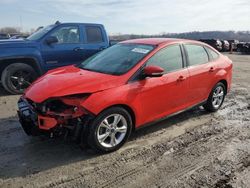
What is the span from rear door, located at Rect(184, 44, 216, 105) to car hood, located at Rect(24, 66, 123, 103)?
69.3 inches

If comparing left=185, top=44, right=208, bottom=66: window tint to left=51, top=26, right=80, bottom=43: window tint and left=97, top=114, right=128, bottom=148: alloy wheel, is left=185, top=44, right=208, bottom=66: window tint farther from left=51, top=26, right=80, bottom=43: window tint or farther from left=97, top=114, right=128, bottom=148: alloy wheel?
left=51, top=26, right=80, bottom=43: window tint

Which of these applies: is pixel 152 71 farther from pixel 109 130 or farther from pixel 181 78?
pixel 109 130

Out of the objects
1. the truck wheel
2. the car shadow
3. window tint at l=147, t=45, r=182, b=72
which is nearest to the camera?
the car shadow

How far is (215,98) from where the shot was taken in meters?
6.55

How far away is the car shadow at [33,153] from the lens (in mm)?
4020

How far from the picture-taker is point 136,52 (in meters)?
5.16

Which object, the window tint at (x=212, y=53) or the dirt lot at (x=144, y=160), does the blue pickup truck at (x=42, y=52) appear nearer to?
the dirt lot at (x=144, y=160)

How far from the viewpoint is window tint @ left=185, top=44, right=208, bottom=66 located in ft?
18.8

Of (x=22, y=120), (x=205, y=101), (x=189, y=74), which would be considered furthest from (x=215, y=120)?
(x=22, y=120)

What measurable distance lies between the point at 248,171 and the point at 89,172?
2105 mm

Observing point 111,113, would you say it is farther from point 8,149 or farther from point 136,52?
point 8,149

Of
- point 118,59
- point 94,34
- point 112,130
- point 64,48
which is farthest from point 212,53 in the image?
point 64,48

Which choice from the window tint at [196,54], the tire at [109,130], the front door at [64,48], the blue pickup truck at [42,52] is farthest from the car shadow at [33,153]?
the front door at [64,48]

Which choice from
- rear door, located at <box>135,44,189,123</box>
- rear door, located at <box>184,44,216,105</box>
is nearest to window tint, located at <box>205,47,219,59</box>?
rear door, located at <box>184,44,216,105</box>
